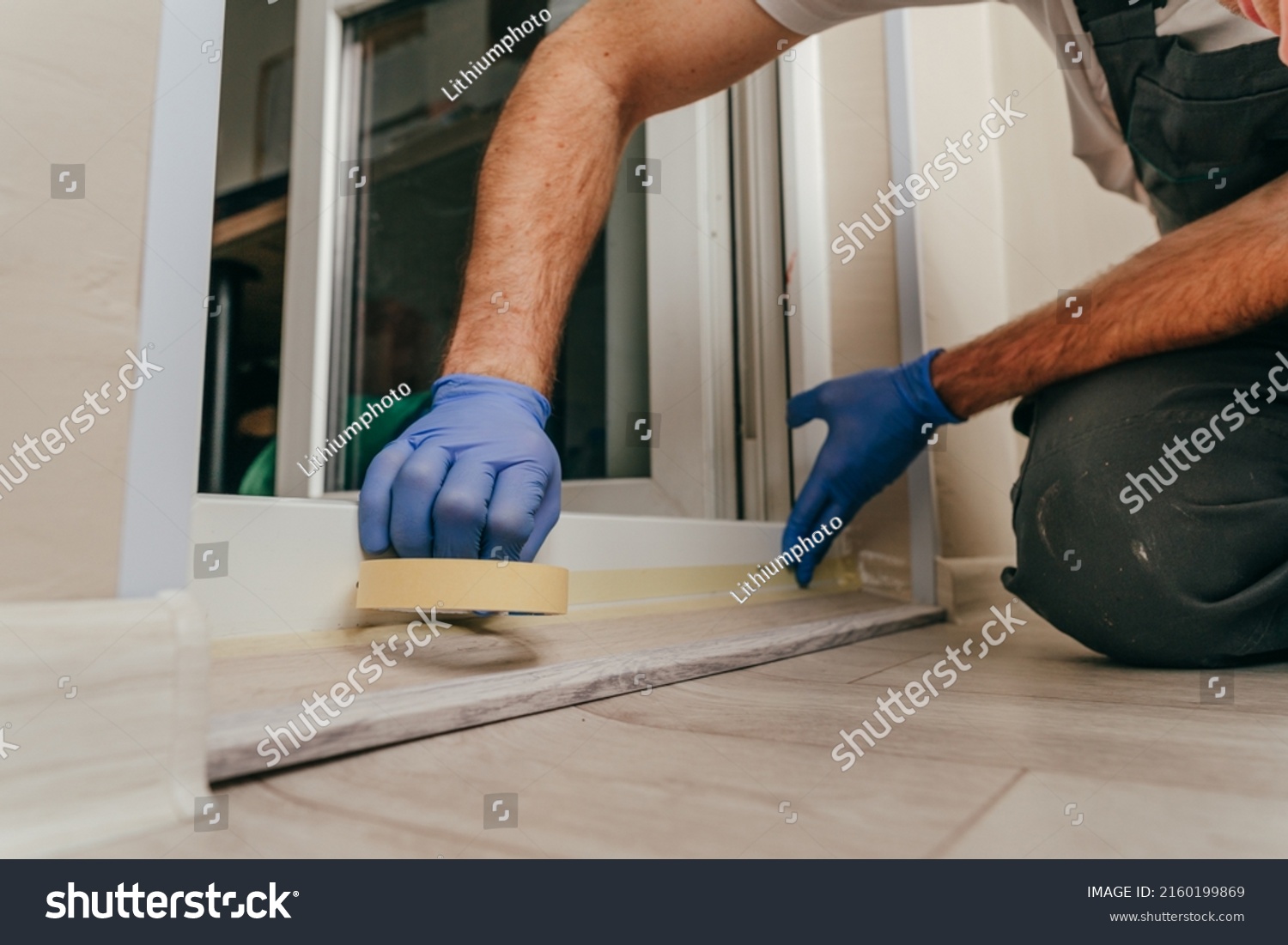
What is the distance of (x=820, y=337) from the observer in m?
1.12

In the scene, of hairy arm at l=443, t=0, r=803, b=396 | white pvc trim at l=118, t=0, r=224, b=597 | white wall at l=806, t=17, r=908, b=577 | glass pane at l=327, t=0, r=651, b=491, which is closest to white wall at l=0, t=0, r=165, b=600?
white pvc trim at l=118, t=0, r=224, b=597

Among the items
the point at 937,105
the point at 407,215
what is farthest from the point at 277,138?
the point at 937,105

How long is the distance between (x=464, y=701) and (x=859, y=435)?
0.65 m

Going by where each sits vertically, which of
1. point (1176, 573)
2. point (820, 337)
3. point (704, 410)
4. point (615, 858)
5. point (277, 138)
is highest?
point (277, 138)

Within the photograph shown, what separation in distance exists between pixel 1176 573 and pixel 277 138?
1.32 meters

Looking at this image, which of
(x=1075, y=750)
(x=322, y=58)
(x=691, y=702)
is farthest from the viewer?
(x=322, y=58)

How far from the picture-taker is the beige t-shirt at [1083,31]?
741mm

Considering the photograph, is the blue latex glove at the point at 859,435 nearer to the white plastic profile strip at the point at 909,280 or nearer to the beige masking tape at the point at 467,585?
the white plastic profile strip at the point at 909,280

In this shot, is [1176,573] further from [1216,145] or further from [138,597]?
[138,597]

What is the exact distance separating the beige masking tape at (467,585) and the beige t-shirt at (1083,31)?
2.10 ft

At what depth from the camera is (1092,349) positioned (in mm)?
742

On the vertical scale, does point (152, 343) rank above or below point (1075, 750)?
above

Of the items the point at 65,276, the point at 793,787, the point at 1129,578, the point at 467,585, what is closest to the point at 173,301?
the point at 65,276

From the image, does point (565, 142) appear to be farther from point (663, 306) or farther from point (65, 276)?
point (65, 276)
